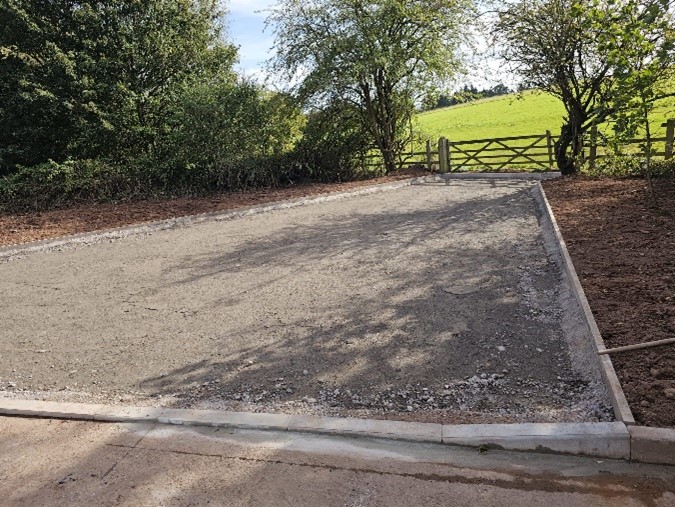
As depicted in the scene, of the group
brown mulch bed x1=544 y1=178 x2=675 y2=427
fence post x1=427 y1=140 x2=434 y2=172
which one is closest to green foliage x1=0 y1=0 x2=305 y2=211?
fence post x1=427 y1=140 x2=434 y2=172

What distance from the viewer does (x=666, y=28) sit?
719 centimetres

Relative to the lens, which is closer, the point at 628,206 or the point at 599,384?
the point at 599,384

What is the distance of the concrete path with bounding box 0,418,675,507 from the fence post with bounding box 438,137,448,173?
48.6 feet

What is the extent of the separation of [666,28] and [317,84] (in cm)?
957

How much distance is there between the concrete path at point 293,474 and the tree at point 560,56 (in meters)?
10.7

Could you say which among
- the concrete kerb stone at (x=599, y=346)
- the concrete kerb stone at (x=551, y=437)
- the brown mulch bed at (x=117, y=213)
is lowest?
the concrete kerb stone at (x=551, y=437)

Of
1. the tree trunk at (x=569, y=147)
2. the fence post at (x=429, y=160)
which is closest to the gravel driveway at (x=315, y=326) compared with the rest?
the tree trunk at (x=569, y=147)

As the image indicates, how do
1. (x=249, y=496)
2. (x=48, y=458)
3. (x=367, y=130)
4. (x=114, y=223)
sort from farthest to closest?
(x=367, y=130) < (x=114, y=223) < (x=48, y=458) < (x=249, y=496)

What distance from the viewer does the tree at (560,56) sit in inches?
448

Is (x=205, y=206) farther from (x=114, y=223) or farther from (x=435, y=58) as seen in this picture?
(x=435, y=58)

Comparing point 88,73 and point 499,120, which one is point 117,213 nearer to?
point 88,73

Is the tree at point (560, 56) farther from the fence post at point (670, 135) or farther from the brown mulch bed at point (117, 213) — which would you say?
the brown mulch bed at point (117, 213)

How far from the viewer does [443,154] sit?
54.8 feet

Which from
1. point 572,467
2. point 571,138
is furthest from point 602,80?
point 572,467
